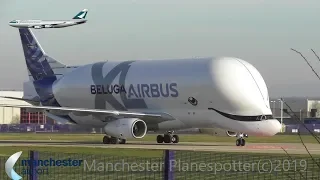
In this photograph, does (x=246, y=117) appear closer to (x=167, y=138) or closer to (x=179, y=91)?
(x=179, y=91)

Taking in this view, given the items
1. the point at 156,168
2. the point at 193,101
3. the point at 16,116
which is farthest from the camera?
the point at 16,116

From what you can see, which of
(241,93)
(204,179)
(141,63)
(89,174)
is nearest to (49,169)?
(89,174)

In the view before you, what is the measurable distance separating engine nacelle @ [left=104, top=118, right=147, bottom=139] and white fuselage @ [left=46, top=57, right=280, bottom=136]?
1610 mm

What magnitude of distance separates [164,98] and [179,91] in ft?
3.92

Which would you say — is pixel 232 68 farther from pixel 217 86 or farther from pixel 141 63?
pixel 141 63

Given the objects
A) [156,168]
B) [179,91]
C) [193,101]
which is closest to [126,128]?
[179,91]

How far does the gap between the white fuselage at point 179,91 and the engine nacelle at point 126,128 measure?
1.61 meters

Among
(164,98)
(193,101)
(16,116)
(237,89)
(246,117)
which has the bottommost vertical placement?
(246,117)

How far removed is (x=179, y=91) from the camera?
138 ft

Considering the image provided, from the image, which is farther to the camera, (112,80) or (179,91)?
(112,80)

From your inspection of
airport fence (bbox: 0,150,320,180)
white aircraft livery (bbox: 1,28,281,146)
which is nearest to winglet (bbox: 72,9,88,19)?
white aircraft livery (bbox: 1,28,281,146)

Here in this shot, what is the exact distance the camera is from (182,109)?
4216cm

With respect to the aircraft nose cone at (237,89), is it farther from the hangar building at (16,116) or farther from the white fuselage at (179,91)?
the hangar building at (16,116)

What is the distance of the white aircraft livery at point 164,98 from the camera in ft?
131
